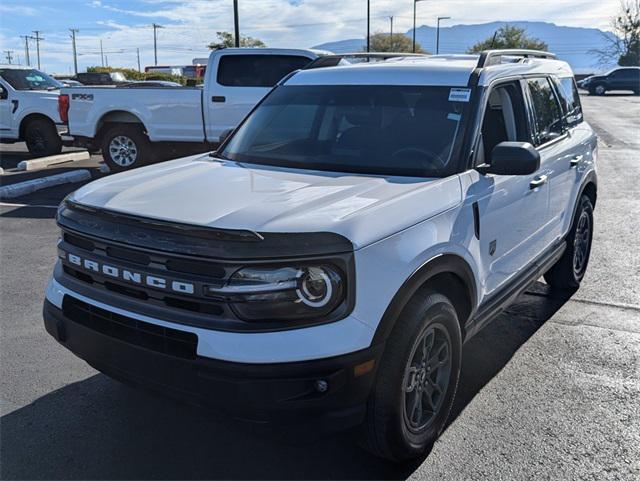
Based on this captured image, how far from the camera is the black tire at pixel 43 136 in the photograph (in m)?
14.2

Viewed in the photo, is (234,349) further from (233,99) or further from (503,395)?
(233,99)

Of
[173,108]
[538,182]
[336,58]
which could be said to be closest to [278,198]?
[538,182]

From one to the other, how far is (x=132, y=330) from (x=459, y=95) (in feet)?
7.51

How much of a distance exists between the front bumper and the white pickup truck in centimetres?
862

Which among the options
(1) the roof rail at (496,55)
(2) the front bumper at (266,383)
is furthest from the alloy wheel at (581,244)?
(2) the front bumper at (266,383)

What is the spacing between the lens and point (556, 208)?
4824 millimetres

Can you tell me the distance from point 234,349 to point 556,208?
125 inches

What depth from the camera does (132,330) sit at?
2836 millimetres

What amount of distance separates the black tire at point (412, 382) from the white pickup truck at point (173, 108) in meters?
8.24

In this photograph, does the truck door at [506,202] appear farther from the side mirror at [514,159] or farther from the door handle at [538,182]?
the side mirror at [514,159]

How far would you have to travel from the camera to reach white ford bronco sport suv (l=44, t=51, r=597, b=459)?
2562mm

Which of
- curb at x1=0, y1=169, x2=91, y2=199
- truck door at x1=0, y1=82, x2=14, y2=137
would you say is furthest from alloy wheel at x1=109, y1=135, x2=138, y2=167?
truck door at x1=0, y1=82, x2=14, y2=137

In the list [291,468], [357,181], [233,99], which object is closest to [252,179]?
[357,181]

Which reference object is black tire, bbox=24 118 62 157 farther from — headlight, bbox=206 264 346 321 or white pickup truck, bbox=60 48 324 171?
headlight, bbox=206 264 346 321
